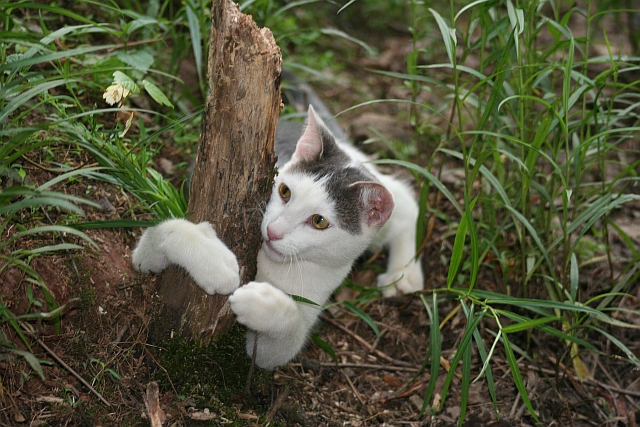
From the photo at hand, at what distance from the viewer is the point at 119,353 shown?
218 centimetres

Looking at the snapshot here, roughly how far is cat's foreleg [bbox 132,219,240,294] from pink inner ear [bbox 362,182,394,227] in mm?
689

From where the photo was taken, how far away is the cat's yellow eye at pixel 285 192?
245cm

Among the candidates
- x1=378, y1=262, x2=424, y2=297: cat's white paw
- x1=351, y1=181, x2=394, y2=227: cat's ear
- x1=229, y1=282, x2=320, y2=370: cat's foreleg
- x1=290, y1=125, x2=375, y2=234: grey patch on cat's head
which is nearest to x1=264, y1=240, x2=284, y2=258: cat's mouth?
x1=229, y1=282, x2=320, y2=370: cat's foreleg

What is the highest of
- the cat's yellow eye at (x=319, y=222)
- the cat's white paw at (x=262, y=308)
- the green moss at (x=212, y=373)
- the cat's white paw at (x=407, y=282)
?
the cat's yellow eye at (x=319, y=222)

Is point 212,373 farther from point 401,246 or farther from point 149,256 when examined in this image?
point 401,246

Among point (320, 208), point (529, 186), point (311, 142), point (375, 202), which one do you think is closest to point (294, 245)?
point (320, 208)

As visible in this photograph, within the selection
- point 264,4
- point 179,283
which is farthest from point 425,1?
point 179,283

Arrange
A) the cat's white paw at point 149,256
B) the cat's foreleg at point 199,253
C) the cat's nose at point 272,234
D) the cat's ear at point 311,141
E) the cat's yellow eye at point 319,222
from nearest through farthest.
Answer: the cat's foreleg at point 199,253, the cat's white paw at point 149,256, the cat's nose at point 272,234, the cat's yellow eye at point 319,222, the cat's ear at point 311,141

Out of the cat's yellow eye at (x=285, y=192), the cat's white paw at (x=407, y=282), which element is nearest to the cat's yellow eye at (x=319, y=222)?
the cat's yellow eye at (x=285, y=192)

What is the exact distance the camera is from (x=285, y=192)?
247 centimetres

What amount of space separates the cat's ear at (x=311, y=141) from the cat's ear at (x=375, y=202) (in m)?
0.29

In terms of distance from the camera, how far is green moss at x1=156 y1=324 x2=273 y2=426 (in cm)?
219

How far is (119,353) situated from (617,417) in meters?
2.30

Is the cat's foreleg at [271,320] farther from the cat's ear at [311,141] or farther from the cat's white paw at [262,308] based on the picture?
the cat's ear at [311,141]
